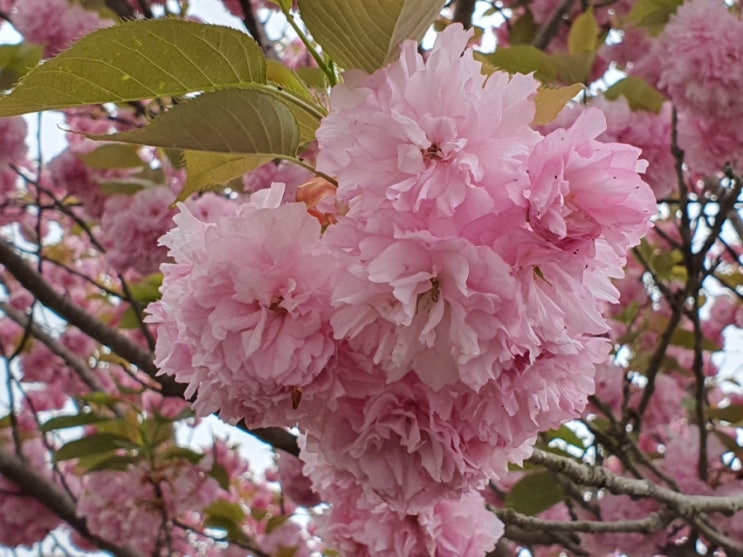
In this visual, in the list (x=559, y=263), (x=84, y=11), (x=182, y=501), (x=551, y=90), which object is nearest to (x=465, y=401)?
(x=559, y=263)

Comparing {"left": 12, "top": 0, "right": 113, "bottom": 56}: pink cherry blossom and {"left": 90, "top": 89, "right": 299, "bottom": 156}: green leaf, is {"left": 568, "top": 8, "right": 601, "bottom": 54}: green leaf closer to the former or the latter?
{"left": 90, "top": 89, "right": 299, "bottom": 156}: green leaf

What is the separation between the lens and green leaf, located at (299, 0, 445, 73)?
0.62 m

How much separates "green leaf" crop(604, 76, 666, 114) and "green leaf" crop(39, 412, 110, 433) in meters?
1.45

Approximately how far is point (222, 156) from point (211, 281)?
185 millimetres

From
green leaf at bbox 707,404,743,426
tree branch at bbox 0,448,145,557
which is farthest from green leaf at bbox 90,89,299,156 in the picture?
tree branch at bbox 0,448,145,557

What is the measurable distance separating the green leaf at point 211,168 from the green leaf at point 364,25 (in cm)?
14

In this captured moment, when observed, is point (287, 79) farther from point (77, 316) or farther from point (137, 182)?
point (137, 182)

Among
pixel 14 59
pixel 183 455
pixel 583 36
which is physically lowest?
pixel 183 455

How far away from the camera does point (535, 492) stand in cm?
176

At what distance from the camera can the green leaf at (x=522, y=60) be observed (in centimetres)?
149

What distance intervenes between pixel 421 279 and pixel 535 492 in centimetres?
136

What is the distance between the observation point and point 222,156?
2.41 ft

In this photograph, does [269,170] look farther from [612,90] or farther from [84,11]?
[84,11]

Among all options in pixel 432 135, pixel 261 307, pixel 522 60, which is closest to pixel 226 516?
pixel 522 60
